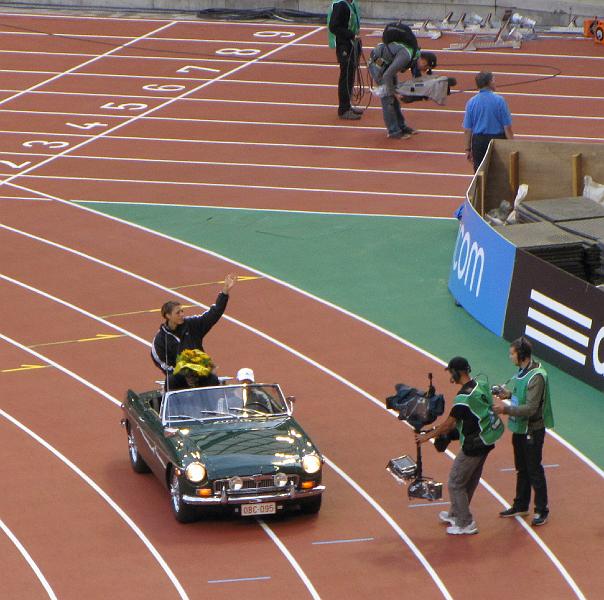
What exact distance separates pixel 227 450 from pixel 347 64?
14.3 m

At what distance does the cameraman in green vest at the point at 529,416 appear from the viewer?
41.0ft

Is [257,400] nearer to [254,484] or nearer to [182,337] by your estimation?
[182,337]

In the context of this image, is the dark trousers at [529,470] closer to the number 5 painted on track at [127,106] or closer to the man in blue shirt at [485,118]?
the man in blue shirt at [485,118]

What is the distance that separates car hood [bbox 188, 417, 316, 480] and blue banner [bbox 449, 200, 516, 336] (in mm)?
4572

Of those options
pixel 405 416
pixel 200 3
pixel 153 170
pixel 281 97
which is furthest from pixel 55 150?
pixel 405 416

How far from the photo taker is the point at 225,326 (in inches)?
711

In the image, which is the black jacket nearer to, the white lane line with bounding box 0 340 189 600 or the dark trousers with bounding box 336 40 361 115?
the white lane line with bounding box 0 340 189 600

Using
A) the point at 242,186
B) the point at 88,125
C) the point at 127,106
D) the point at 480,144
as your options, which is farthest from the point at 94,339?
the point at 127,106

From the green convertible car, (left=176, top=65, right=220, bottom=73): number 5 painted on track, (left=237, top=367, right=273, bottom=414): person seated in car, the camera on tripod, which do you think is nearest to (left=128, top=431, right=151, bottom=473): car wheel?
the green convertible car

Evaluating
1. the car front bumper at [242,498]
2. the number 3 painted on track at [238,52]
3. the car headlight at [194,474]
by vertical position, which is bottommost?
the car front bumper at [242,498]

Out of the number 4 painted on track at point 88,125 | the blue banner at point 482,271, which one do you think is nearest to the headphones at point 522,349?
the blue banner at point 482,271

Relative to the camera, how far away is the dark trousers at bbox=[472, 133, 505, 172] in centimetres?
2066

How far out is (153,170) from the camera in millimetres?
24578

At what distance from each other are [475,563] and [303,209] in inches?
431
